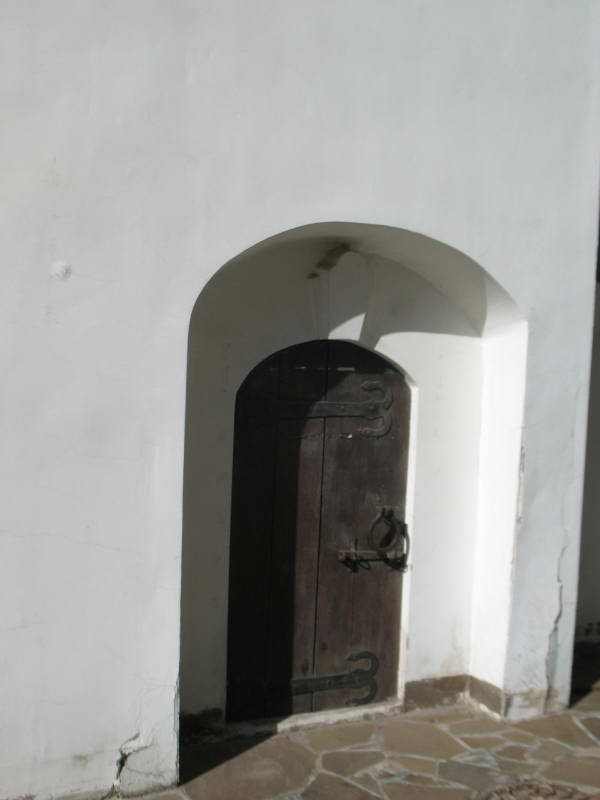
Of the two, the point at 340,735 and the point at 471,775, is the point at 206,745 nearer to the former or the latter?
the point at 340,735

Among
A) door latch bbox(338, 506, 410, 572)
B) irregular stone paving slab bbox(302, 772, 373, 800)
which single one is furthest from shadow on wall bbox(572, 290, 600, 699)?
irregular stone paving slab bbox(302, 772, 373, 800)

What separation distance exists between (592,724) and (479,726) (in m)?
0.64

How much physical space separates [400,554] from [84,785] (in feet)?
6.61

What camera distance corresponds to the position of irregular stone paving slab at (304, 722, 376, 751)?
4125 mm

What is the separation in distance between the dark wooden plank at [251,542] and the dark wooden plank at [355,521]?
33 cm

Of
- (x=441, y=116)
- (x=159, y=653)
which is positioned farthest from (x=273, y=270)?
(x=159, y=653)

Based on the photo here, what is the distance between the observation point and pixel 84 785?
11.3 ft

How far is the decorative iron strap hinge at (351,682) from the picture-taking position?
4.36 metres

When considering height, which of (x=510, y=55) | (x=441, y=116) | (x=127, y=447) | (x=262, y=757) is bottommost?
(x=262, y=757)

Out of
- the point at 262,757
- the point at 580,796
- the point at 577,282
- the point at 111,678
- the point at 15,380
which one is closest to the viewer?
the point at 15,380

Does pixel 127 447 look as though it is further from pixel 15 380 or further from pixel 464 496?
pixel 464 496

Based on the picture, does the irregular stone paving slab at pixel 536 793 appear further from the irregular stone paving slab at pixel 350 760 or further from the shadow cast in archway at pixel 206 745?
the shadow cast in archway at pixel 206 745

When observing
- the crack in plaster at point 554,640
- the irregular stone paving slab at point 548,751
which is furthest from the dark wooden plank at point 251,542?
the crack in plaster at point 554,640

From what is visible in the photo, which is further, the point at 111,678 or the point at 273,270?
the point at 273,270
